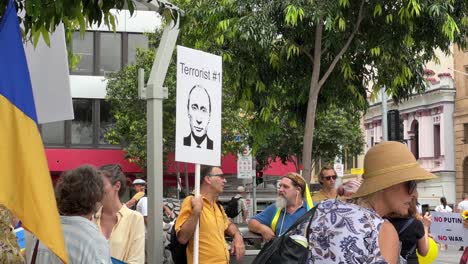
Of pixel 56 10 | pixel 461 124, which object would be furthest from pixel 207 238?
pixel 461 124

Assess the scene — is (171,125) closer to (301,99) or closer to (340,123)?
(340,123)

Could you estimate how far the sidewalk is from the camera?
19.5m

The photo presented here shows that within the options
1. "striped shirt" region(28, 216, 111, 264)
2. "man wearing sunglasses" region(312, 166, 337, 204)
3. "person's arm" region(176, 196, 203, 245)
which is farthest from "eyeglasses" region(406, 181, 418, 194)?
"man wearing sunglasses" region(312, 166, 337, 204)

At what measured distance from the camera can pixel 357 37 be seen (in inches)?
443

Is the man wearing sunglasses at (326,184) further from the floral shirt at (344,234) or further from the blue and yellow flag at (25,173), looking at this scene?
the blue and yellow flag at (25,173)

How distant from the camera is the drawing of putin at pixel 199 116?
634 cm

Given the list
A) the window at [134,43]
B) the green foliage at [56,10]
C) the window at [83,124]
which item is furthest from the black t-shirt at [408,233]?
the window at [83,124]

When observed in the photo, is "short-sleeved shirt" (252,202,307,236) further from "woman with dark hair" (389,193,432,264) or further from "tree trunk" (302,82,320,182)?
"tree trunk" (302,82,320,182)

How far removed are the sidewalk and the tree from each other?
875 cm

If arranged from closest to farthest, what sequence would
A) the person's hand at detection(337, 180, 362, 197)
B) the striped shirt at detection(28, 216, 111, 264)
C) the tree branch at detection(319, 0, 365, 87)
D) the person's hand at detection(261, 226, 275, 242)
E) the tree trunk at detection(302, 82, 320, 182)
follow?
the striped shirt at detection(28, 216, 111, 264) < the person's hand at detection(337, 180, 362, 197) < the person's hand at detection(261, 226, 275, 242) < the tree trunk at detection(302, 82, 320, 182) < the tree branch at detection(319, 0, 365, 87)

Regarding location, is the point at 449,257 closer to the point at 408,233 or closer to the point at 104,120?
the point at 408,233

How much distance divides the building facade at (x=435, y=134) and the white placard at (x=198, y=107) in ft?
120

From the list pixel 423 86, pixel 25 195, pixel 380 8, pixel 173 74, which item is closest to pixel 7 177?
pixel 25 195

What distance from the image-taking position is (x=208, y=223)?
6.29 meters
